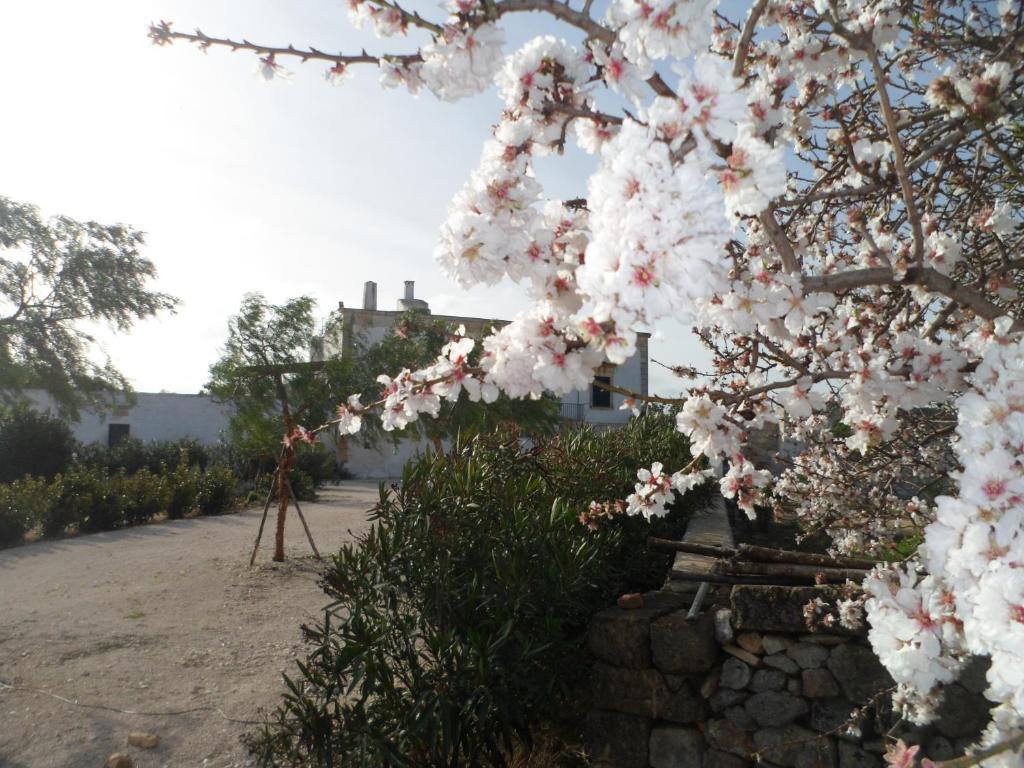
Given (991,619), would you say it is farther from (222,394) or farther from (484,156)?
(222,394)

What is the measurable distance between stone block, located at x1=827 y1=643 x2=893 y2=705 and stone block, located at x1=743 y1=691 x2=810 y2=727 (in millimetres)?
193

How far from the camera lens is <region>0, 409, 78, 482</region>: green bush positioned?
44.7ft

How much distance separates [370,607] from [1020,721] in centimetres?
215

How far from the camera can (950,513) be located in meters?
1.26

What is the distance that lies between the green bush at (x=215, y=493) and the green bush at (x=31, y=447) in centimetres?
311

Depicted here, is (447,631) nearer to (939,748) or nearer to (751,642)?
(751,642)

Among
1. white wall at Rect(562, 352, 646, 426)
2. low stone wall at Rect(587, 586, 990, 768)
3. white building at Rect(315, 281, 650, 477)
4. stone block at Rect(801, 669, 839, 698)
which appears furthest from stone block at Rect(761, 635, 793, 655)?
white wall at Rect(562, 352, 646, 426)

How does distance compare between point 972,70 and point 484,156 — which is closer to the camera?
point 484,156

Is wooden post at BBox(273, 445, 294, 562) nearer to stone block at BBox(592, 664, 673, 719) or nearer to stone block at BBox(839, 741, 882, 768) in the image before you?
stone block at BBox(592, 664, 673, 719)

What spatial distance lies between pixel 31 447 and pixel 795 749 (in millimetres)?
15345

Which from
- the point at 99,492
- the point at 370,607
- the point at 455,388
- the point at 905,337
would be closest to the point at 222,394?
the point at 99,492

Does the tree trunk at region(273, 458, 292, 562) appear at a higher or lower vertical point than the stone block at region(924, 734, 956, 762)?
higher

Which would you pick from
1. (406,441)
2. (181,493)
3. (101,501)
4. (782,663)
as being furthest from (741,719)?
(406,441)

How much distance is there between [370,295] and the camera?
24891 mm
